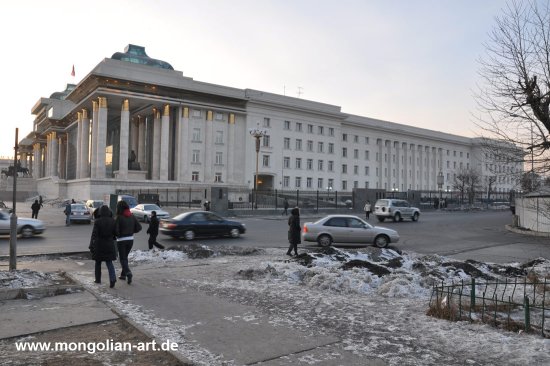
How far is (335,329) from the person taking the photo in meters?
6.47

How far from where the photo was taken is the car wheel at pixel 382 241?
1931 centimetres

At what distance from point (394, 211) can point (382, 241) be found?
18302 mm

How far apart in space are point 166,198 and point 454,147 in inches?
3789

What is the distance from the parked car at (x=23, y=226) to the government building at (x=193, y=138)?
141 feet

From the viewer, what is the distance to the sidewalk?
537 cm

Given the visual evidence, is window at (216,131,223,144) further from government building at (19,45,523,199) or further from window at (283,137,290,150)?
window at (283,137,290,150)

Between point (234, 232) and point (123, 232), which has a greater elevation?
point (123, 232)

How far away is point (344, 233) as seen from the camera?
62.9ft

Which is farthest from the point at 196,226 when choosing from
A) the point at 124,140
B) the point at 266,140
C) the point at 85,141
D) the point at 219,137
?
the point at 85,141

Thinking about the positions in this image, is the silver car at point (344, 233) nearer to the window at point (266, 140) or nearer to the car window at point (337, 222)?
the car window at point (337, 222)

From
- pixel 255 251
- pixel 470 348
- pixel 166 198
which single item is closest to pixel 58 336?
pixel 470 348

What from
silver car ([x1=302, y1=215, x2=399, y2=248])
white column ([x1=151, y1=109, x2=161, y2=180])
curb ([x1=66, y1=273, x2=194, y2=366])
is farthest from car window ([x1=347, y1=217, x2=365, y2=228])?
white column ([x1=151, y1=109, x2=161, y2=180])

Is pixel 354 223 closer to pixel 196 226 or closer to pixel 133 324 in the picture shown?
pixel 196 226

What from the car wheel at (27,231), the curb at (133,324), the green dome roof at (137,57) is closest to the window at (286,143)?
the green dome roof at (137,57)
